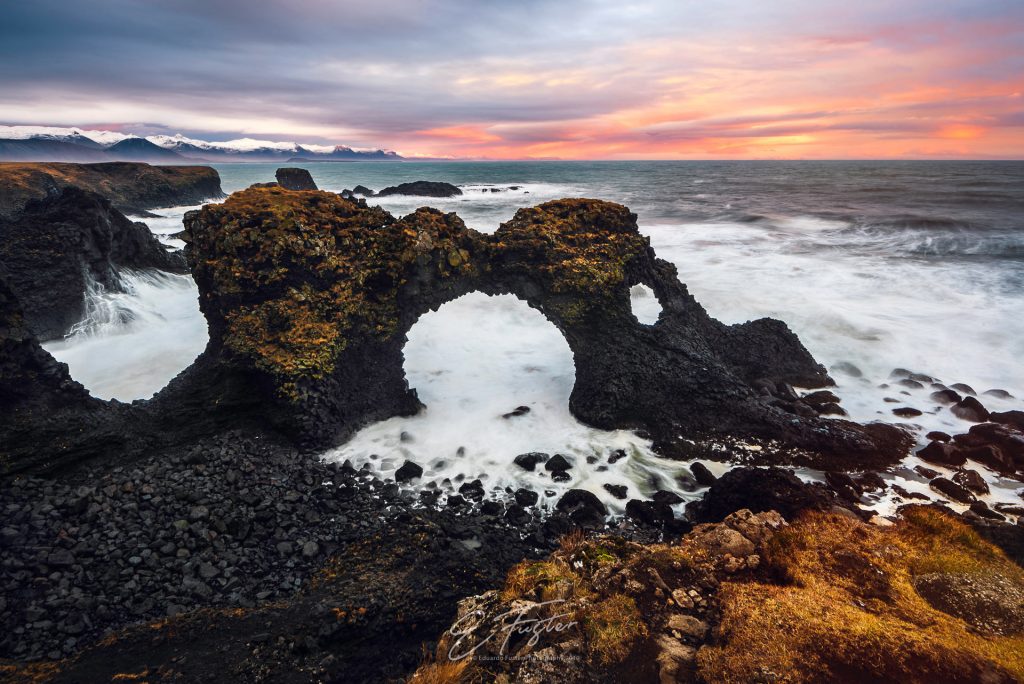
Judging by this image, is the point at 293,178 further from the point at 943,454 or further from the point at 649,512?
the point at 943,454

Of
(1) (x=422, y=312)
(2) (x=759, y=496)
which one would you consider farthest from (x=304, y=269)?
(2) (x=759, y=496)

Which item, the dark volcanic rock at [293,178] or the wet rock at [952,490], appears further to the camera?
the dark volcanic rock at [293,178]

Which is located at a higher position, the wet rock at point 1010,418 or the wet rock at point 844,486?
the wet rock at point 1010,418

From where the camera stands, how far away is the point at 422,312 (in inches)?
578

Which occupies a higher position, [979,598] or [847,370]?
[979,598]

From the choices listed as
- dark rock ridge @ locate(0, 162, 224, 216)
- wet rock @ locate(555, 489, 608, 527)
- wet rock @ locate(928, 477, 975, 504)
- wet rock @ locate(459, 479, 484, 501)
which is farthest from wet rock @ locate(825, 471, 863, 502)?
dark rock ridge @ locate(0, 162, 224, 216)

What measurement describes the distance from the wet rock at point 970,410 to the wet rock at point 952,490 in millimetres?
4590

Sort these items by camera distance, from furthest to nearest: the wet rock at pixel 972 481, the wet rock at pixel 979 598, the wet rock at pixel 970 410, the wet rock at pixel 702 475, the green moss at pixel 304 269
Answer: the wet rock at pixel 970 410 < the green moss at pixel 304 269 < the wet rock at pixel 702 475 < the wet rock at pixel 972 481 < the wet rock at pixel 979 598

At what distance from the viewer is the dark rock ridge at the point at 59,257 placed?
2109 centimetres

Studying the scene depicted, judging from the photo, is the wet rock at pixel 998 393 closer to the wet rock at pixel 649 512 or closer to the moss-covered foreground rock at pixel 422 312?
the moss-covered foreground rock at pixel 422 312

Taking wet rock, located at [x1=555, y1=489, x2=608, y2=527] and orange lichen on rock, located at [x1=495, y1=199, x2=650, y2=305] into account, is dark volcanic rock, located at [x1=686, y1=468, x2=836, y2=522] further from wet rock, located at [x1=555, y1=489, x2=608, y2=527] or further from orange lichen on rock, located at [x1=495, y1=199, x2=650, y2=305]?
orange lichen on rock, located at [x1=495, y1=199, x2=650, y2=305]

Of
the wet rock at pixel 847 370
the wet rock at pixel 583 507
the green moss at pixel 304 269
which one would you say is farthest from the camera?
the wet rock at pixel 847 370

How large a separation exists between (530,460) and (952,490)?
9834 mm

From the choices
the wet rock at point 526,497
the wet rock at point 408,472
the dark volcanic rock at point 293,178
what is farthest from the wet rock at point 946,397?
the dark volcanic rock at point 293,178
